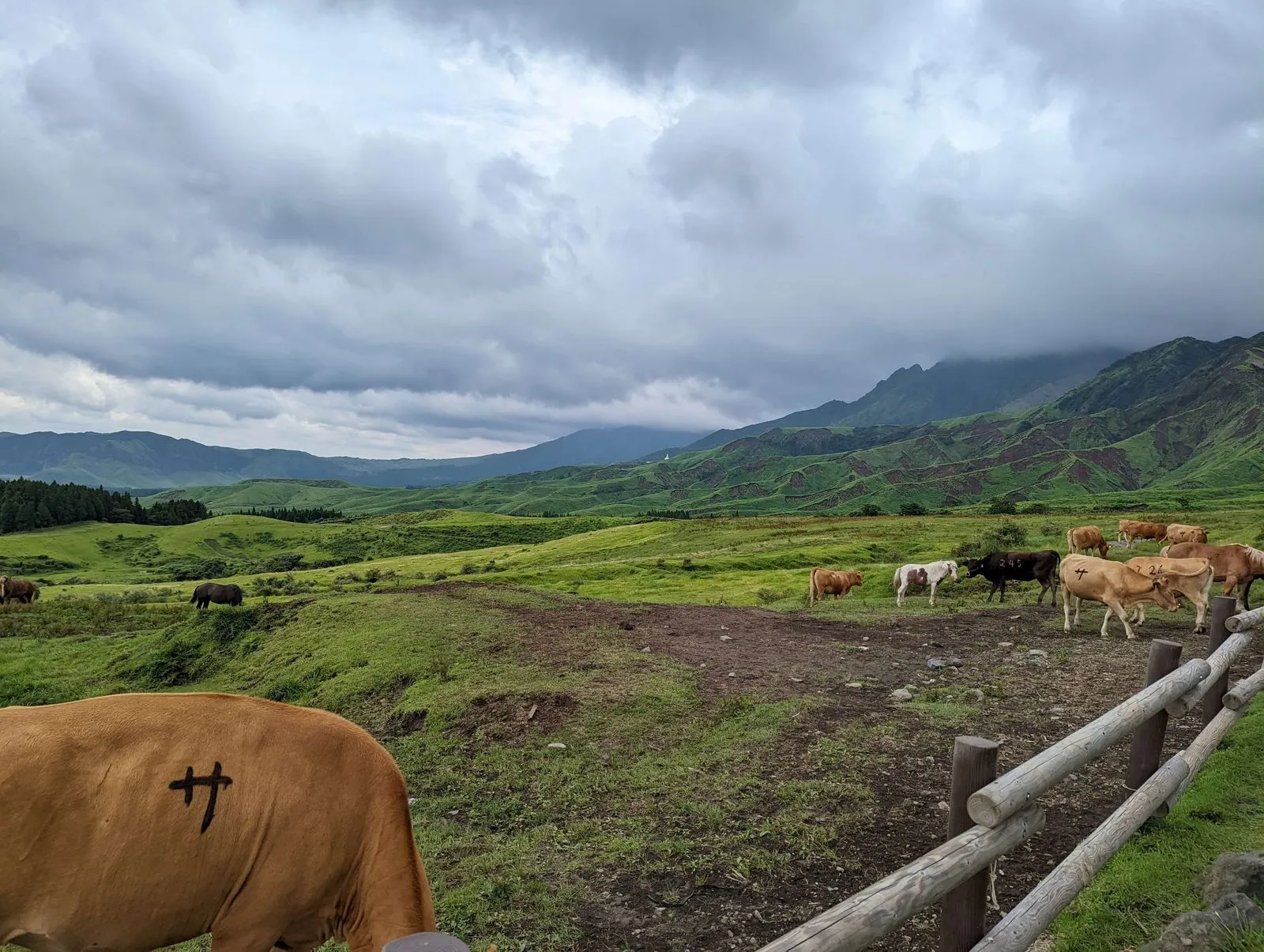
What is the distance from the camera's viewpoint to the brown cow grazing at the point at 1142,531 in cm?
3794

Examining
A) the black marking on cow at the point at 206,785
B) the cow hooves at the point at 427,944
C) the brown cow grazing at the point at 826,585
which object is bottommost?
the brown cow grazing at the point at 826,585

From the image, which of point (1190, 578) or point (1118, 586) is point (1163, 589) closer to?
point (1190, 578)

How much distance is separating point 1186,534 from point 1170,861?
3411 centimetres

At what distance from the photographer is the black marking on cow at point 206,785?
14.5ft

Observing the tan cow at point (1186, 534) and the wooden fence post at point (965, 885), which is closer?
the wooden fence post at point (965, 885)

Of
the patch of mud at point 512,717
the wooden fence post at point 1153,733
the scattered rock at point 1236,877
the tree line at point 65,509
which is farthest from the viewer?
the tree line at point 65,509

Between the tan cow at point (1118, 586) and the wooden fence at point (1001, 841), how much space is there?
11.7 metres

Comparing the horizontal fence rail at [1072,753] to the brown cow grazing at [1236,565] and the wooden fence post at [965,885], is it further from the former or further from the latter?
the brown cow grazing at [1236,565]

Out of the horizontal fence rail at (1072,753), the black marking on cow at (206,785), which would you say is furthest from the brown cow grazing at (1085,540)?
the black marking on cow at (206,785)

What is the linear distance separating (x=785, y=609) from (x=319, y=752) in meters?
22.2

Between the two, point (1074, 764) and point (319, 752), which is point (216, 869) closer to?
point (319, 752)

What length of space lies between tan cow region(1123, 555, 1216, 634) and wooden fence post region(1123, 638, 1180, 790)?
487 inches

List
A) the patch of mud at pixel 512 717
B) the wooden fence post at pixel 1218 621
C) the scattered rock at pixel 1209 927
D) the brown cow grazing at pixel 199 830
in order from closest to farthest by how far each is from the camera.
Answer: the brown cow grazing at pixel 199 830 < the scattered rock at pixel 1209 927 < the wooden fence post at pixel 1218 621 < the patch of mud at pixel 512 717

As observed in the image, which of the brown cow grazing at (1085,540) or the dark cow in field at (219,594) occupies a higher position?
the brown cow grazing at (1085,540)
